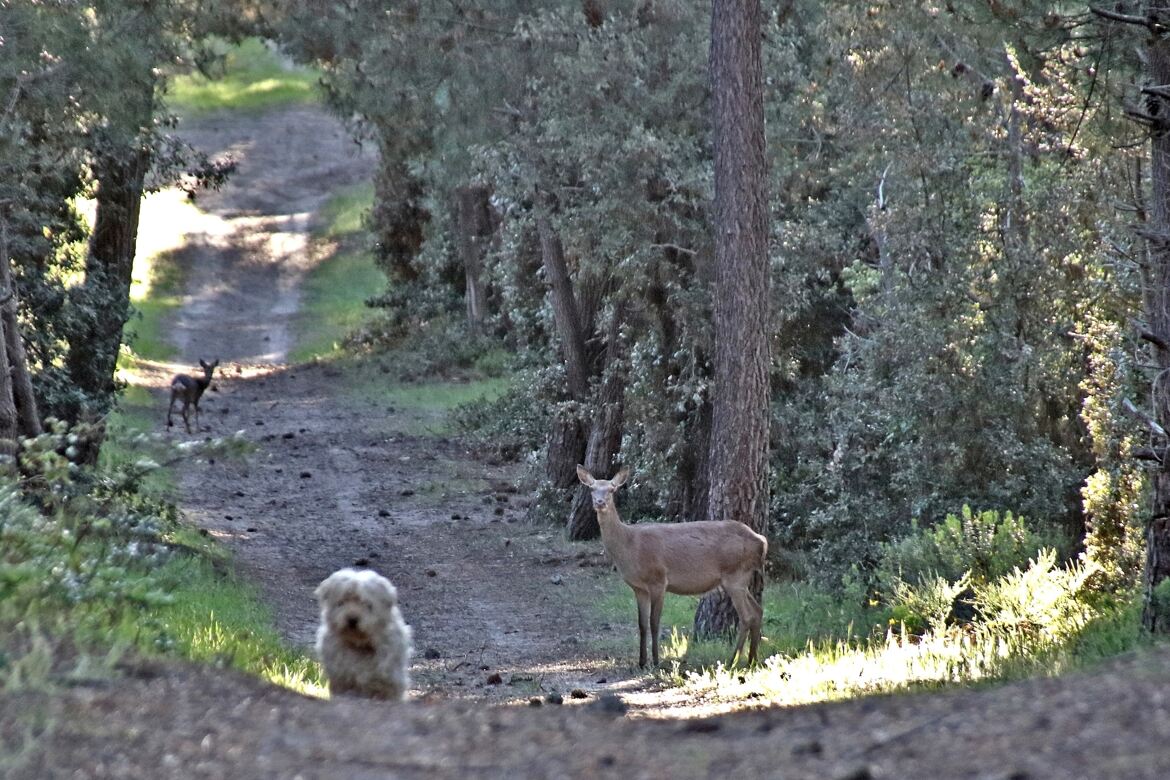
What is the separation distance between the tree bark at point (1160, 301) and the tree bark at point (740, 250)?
434cm

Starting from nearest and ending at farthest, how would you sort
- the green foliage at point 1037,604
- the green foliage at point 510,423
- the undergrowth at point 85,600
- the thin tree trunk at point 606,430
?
the undergrowth at point 85,600, the green foliage at point 1037,604, the thin tree trunk at point 606,430, the green foliage at point 510,423

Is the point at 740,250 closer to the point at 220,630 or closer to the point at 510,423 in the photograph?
the point at 220,630

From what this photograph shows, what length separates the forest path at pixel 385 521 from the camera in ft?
49.0

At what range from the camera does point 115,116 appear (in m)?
15.7

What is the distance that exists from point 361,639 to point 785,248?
11.1 metres

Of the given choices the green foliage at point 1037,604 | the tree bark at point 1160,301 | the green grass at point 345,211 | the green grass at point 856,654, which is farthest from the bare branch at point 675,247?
the green grass at point 345,211

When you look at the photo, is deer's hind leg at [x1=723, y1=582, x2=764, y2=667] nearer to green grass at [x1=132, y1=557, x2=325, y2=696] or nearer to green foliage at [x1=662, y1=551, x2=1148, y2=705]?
green foliage at [x1=662, y1=551, x2=1148, y2=705]

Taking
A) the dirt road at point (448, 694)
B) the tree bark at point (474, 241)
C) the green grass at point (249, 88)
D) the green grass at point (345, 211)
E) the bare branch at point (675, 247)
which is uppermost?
the green grass at point (249, 88)

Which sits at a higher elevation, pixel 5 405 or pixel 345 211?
pixel 345 211

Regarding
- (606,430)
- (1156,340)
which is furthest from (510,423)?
(1156,340)

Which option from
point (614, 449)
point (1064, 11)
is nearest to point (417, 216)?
point (614, 449)

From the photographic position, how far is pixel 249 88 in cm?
7381

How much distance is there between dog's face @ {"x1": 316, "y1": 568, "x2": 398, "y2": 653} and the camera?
940 centimetres

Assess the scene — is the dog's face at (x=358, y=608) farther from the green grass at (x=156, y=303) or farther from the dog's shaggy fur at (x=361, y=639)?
the green grass at (x=156, y=303)
